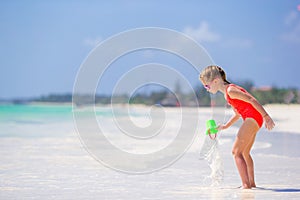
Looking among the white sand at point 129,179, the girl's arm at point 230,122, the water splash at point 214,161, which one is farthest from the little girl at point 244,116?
the water splash at point 214,161

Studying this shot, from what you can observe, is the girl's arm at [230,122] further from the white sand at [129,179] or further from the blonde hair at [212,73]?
the white sand at [129,179]

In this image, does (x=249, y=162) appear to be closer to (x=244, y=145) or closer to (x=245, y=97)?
(x=244, y=145)

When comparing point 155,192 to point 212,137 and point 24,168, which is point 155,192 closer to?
point 212,137

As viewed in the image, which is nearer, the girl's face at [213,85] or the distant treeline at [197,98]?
the girl's face at [213,85]

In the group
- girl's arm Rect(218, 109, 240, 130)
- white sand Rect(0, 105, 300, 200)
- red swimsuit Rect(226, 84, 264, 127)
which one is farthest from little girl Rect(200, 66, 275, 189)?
white sand Rect(0, 105, 300, 200)

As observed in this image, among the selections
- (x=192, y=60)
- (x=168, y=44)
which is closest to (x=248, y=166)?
(x=192, y=60)

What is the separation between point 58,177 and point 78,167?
39.7 inches

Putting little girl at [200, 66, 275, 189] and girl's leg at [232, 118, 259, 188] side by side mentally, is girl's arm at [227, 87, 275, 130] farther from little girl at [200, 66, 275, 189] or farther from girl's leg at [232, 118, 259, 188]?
girl's leg at [232, 118, 259, 188]

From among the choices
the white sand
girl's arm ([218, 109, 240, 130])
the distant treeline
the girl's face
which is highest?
the distant treeline

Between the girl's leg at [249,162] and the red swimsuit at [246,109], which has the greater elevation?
the red swimsuit at [246,109]

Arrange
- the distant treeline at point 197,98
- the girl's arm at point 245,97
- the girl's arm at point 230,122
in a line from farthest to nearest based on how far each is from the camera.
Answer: the distant treeline at point 197,98, the girl's arm at point 230,122, the girl's arm at point 245,97

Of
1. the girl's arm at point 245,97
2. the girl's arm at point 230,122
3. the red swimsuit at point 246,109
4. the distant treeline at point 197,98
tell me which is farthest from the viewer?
the distant treeline at point 197,98

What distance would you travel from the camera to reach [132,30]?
52.5 ft

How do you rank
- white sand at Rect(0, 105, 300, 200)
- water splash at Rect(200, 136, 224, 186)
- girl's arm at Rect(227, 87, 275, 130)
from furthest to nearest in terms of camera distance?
1. water splash at Rect(200, 136, 224, 186)
2. girl's arm at Rect(227, 87, 275, 130)
3. white sand at Rect(0, 105, 300, 200)
